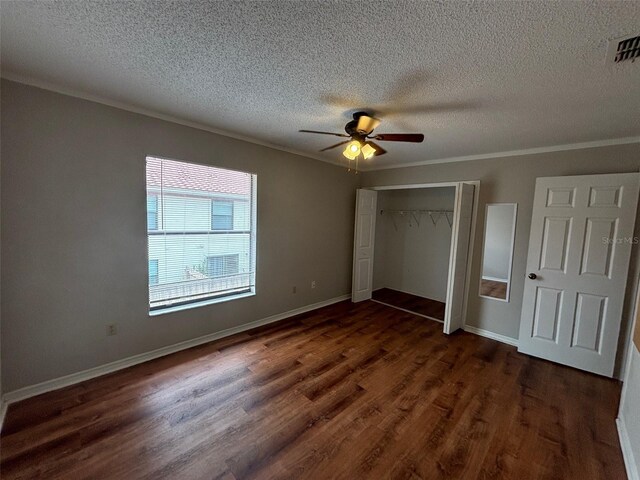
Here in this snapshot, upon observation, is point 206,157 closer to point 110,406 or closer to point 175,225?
point 175,225

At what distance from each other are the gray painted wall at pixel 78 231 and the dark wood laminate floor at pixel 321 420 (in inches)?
13.5

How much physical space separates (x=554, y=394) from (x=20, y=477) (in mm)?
4016

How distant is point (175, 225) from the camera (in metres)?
2.79

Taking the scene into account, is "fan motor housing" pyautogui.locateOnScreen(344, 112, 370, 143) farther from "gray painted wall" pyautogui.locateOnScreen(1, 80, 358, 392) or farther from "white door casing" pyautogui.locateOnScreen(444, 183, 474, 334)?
"white door casing" pyautogui.locateOnScreen(444, 183, 474, 334)

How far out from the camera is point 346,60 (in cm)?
158

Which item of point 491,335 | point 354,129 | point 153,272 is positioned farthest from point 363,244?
point 153,272

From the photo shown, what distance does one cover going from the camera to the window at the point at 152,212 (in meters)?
2.59

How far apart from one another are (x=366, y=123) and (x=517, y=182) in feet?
7.81

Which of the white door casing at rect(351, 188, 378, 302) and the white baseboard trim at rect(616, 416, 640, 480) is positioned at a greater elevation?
the white door casing at rect(351, 188, 378, 302)

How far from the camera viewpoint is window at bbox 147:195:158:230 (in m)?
2.59

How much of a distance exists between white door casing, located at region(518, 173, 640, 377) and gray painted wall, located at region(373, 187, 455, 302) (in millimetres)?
1776

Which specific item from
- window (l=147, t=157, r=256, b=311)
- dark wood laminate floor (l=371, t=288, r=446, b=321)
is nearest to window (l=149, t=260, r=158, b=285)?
window (l=147, t=157, r=256, b=311)

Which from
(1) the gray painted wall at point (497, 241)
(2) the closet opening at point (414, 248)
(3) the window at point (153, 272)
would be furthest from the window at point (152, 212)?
(1) the gray painted wall at point (497, 241)

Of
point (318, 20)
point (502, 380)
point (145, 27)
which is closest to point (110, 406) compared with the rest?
point (145, 27)
